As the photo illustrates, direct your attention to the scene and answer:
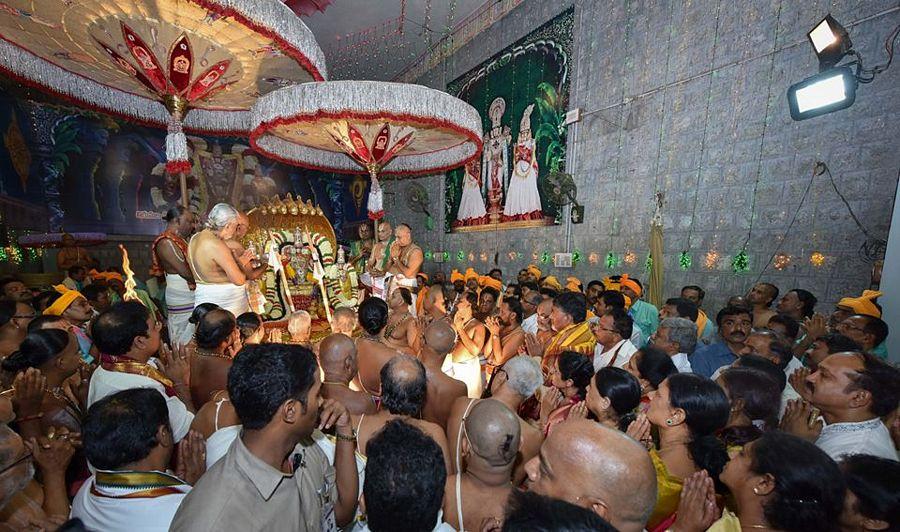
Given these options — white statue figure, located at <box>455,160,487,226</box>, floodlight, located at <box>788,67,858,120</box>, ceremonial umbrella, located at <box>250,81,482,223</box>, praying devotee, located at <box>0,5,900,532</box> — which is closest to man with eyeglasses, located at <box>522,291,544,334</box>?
praying devotee, located at <box>0,5,900,532</box>

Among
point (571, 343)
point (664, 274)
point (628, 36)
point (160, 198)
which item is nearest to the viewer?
point (571, 343)

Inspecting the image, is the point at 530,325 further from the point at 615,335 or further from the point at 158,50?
the point at 158,50

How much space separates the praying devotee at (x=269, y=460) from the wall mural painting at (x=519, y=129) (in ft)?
25.5

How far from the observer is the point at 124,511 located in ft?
4.09

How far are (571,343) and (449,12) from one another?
1031 centimetres

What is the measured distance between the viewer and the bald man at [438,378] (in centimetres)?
288

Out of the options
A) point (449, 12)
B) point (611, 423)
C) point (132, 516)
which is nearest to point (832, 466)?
point (611, 423)

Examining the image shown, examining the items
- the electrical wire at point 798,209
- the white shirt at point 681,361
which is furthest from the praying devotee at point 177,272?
the electrical wire at point 798,209

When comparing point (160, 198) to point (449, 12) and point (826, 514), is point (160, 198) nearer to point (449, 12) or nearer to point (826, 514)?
point (449, 12)

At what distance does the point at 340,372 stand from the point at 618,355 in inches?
93.5

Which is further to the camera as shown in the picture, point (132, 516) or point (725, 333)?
point (725, 333)

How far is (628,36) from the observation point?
676 centimetres

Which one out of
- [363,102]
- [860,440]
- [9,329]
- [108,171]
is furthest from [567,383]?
[108,171]

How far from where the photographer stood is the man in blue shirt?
3.49 m
